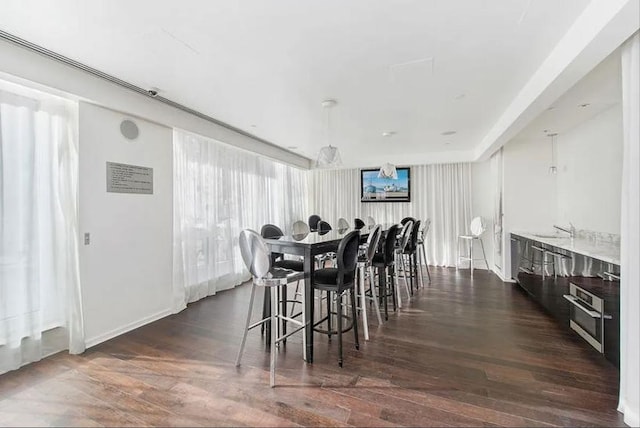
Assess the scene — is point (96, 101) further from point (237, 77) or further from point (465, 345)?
point (465, 345)

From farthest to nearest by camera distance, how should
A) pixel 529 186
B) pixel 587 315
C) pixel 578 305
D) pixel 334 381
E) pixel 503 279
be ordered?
pixel 503 279
pixel 529 186
pixel 578 305
pixel 587 315
pixel 334 381

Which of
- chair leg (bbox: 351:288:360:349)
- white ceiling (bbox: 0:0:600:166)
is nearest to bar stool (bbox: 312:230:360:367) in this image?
chair leg (bbox: 351:288:360:349)

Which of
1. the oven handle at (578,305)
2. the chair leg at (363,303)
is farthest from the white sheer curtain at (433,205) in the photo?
the chair leg at (363,303)

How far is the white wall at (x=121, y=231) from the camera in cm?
299

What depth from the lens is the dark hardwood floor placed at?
1.93 meters

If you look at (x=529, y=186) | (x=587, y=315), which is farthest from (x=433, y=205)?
(x=587, y=315)

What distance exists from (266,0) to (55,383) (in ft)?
10.5

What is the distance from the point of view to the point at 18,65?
Result: 94.4 inches

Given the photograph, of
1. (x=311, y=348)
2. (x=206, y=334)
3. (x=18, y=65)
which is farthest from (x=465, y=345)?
(x=18, y=65)

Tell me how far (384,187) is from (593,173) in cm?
401

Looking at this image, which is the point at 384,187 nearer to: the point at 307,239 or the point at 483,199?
the point at 483,199

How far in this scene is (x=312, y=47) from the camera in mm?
2447

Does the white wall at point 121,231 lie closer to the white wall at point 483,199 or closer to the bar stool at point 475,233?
the bar stool at point 475,233

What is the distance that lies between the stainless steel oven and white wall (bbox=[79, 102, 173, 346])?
445 centimetres
